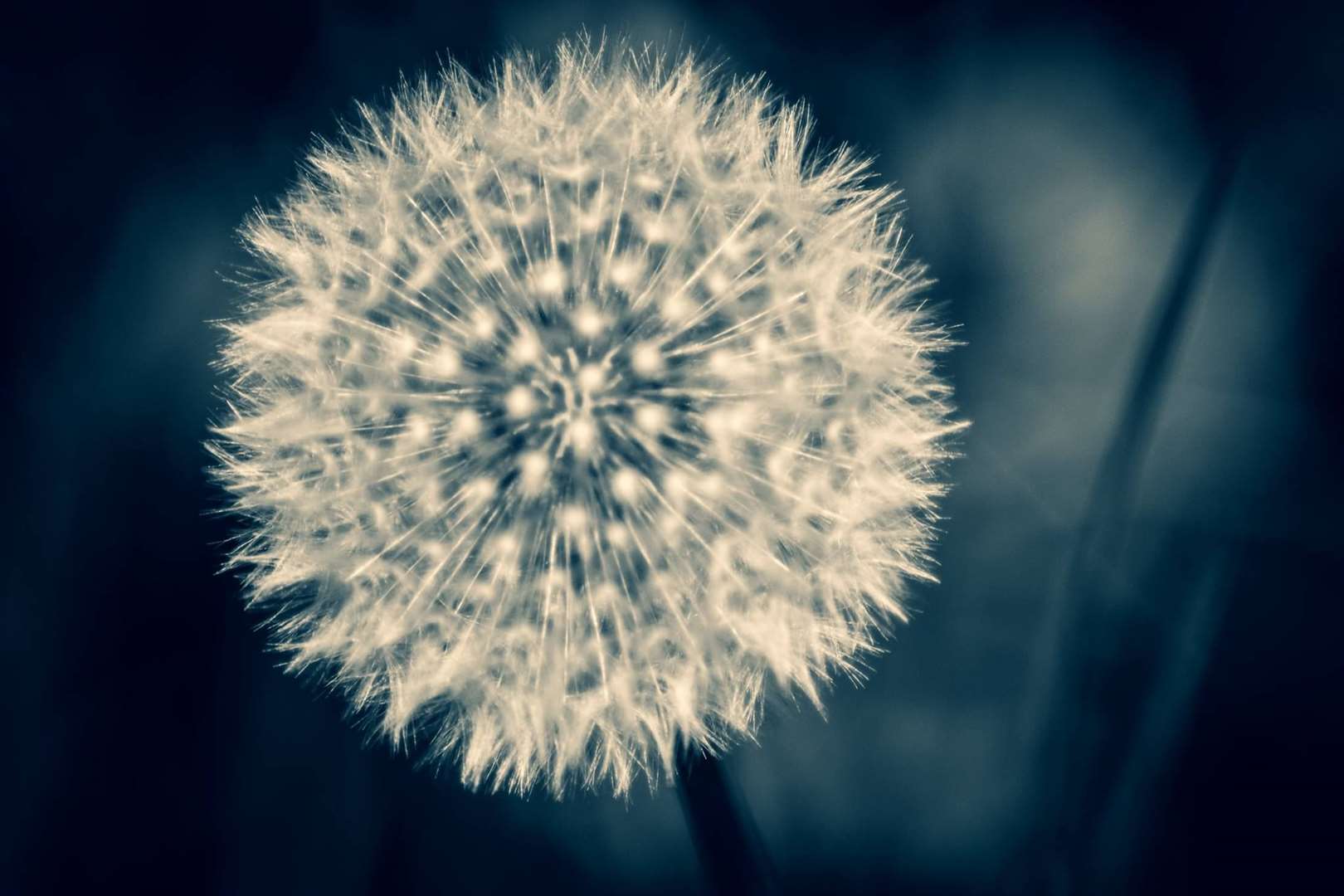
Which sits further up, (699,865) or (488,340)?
(488,340)

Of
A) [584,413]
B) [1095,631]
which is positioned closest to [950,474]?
[1095,631]

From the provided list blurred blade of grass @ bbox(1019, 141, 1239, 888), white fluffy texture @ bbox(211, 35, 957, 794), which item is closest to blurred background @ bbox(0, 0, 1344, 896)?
blurred blade of grass @ bbox(1019, 141, 1239, 888)

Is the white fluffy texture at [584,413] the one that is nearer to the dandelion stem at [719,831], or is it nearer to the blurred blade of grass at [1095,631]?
the dandelion stem at [719,831]

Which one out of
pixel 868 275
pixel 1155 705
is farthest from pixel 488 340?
pixel 1155 705

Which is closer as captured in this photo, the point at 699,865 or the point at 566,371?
the point at 566,371

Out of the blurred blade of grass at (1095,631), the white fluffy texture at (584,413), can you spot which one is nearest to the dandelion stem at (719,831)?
the white fluffy texture at (584,413)

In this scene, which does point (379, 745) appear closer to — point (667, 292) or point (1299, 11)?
point (667, 292)

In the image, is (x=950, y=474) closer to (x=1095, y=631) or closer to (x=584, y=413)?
(x=1095, y=631)
